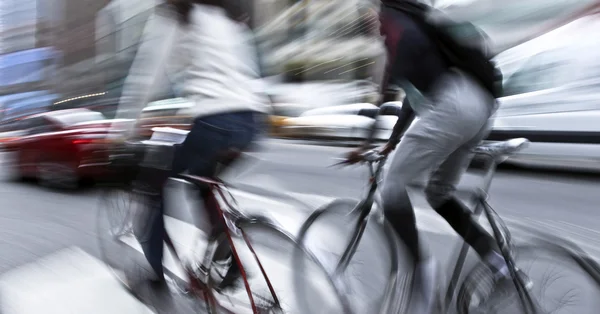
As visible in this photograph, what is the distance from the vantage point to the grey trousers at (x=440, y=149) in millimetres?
2424

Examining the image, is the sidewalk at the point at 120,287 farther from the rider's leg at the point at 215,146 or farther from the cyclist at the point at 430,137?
the cyclist at the point at 430,137

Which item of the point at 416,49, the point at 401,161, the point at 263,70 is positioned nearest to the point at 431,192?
the point at 401,161

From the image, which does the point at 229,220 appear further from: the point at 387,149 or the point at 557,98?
the point at 557,98

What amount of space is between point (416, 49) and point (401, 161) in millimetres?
430

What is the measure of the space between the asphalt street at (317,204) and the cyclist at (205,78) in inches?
7.4

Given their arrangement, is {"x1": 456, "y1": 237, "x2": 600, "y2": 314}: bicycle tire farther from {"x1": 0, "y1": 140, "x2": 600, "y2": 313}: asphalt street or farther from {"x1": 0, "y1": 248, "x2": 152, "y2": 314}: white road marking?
{"x1": 0, "y1": 248, "x2": 152, "y2": 314}: white road marking

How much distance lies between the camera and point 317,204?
650 cm

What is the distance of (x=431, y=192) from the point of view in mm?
2676

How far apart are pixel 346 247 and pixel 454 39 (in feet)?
3.56

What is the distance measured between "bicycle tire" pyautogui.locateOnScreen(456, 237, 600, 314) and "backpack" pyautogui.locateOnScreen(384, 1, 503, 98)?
0.67 metres

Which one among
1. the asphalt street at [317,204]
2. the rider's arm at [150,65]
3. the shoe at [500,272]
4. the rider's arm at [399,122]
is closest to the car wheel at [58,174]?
the asphalt street at [317,204]

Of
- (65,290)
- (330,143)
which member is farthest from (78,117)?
(330,143)

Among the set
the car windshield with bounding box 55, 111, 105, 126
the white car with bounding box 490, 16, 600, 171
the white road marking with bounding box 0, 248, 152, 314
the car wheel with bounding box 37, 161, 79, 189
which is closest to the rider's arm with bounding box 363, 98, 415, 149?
the white road marking with bounding box 0, 248, 152, 314

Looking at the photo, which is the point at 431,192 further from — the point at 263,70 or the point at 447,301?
the point at 263,70
